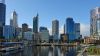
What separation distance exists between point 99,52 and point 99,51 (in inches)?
34.5

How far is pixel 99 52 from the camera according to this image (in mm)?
90562

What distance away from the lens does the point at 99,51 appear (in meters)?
91.4
